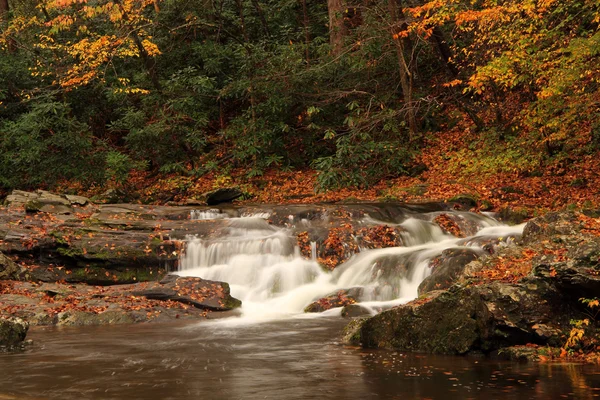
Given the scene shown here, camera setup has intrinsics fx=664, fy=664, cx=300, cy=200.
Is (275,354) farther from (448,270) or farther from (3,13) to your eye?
(3,13)

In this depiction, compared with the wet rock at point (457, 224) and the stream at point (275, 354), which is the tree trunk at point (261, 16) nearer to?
the wet rock at point (457, 224)

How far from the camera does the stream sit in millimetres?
6293

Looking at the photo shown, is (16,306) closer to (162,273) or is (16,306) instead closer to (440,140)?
(162,273)

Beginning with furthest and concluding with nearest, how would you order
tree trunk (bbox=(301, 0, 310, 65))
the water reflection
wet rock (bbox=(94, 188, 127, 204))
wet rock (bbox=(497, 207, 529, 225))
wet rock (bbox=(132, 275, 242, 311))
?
tree trunk (bbox=(301, 0, 310, 65))
wet rock (bbox=(94, 188, 127, 204))
wet rock (bbox=(497, 207, 529, 225))
wet rock (bbox=(132, 275, 242, 311))
the water reflection

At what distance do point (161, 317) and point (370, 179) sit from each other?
1080 cm

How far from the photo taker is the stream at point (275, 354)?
20.6 feet

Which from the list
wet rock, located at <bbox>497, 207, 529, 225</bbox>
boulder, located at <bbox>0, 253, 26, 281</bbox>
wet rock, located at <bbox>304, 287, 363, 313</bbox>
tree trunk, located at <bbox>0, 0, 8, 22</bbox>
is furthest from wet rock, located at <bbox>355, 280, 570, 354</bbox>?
tree trunk, located at <bbox>0, 0, 8, 22</bbox>

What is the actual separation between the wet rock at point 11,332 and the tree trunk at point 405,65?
14333 millimetres

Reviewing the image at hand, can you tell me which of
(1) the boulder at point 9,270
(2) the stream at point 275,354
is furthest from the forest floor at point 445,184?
(1) the boulder at point 9,270

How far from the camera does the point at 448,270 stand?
1134 centimetres

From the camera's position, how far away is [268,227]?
52.7ft

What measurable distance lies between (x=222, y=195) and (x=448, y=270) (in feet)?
35.5

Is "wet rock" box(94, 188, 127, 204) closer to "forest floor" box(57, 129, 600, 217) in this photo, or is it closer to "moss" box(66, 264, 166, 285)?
"forest floor" box(57, 129, 600, 217)

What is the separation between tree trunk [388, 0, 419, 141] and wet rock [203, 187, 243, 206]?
6.01 metres
